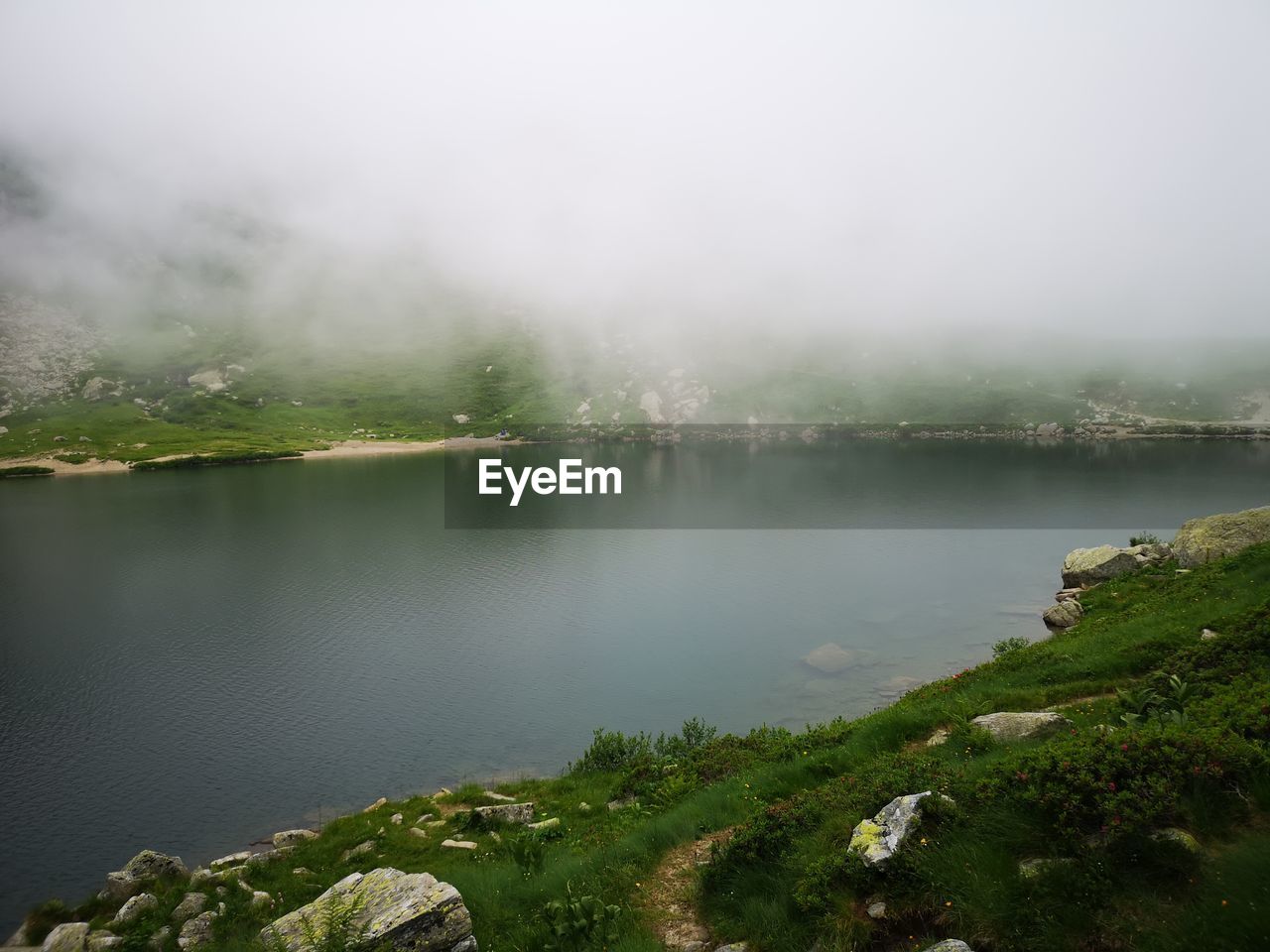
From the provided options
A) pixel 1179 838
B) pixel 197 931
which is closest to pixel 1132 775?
pixel 1179 838

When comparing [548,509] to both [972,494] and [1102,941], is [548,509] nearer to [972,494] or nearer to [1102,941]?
[972,494]

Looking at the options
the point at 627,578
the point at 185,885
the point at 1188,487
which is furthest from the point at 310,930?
the point at 1188,487

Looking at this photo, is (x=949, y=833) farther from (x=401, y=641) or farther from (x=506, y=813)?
(x=401, y=641)

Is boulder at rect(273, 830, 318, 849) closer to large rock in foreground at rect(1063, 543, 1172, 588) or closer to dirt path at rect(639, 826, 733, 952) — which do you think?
dirt path at rect(639, 826, 733, 952)

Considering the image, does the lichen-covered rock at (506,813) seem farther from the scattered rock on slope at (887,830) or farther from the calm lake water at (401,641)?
the scattered rock on slope at (887,830)

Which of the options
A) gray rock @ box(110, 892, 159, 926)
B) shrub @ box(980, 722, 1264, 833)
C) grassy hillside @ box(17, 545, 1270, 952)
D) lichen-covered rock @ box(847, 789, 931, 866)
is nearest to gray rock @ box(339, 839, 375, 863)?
grassy hillside @ box(17, 545, 1270, 952)
